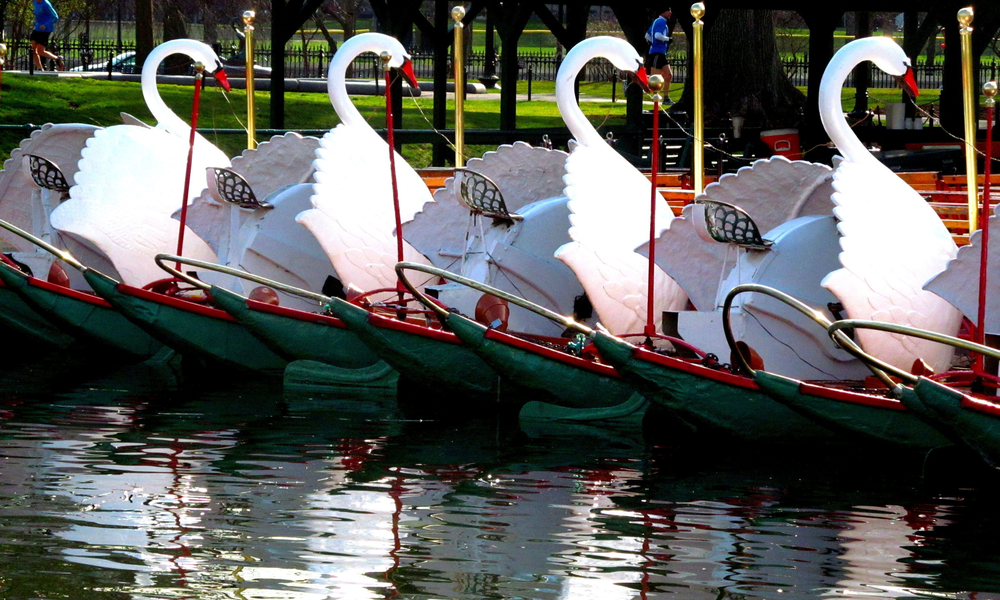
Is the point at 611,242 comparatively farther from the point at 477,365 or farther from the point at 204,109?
the point at 204,109

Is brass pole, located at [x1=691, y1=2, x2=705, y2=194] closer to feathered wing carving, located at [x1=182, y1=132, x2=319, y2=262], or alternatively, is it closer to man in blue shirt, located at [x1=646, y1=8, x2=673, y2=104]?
feathered wing carving, located at [x1=182, y1=132, x2=319, y2=262]

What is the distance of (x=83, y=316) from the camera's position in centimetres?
1416

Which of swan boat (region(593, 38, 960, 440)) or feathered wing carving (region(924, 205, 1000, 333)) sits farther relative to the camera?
feathered wing carving (region(924, 205, 1000, 333))

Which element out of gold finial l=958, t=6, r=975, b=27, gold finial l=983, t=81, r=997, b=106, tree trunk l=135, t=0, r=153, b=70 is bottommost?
gold finial l=983, t=81, r=997, b=106

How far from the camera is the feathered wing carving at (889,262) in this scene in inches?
428

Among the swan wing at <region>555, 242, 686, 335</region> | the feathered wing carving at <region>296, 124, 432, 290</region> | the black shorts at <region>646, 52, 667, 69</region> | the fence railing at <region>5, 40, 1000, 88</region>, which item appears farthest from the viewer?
the fence railing at <region>5, 40, 1000, 88</region>

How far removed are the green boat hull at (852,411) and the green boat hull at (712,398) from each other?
18.3 inches

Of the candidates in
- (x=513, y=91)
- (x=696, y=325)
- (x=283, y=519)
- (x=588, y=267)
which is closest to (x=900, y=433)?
(x=696, y=325)

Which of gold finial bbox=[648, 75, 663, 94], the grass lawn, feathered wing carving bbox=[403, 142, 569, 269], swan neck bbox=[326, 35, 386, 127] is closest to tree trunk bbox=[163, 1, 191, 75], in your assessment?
the grass lawn

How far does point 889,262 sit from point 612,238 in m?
2.29

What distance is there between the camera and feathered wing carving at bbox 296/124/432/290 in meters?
13.7

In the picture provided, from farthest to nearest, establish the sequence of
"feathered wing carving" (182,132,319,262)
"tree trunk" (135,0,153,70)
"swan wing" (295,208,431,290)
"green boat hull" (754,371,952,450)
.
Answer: "tree trunk" (135,0,153,70) → "feathered wing carving" (182,132,319,262) → "swan wing" (295,208,431,290) → "green boat hull" (754,371,952,450)

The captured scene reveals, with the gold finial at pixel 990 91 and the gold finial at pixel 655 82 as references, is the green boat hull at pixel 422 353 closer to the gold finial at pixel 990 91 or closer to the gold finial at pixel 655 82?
the gold finial at pixel 655 82

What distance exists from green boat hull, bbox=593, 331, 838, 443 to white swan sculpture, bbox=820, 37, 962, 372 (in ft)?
2.51
